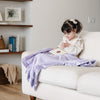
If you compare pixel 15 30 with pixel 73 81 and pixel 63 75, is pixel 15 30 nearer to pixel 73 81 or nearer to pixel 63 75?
pixel 63 75

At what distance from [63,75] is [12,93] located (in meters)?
1.28

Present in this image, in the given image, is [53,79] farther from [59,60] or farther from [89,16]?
[89,16]

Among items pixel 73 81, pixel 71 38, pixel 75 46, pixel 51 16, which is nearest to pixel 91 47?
pixel 75 46

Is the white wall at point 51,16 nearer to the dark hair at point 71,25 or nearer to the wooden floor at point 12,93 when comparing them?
the wooden floor at point 12,93

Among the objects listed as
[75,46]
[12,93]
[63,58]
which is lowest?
[12,93]

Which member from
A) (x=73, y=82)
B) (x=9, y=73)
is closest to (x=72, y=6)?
(x=9, y=73)

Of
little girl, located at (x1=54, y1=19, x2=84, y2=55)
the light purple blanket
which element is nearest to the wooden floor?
the light purple blanket

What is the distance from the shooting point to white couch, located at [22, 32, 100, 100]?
2461 millimetres

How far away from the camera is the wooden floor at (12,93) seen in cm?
358

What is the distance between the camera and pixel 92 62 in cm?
307

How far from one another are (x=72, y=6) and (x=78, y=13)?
0.57ft

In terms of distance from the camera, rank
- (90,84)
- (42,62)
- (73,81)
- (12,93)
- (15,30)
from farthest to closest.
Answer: (15,30) → (12,93) → (42,62) → (73,81) → (90,84)

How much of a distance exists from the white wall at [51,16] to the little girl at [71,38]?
1.37 m

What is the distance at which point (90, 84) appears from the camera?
95.5 inches
